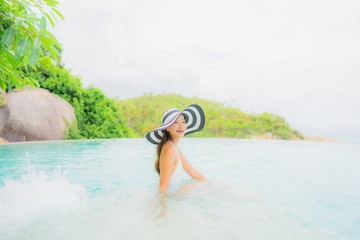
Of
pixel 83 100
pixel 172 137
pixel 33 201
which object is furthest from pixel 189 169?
pixel 83 100

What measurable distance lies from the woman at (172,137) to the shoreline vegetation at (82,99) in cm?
135

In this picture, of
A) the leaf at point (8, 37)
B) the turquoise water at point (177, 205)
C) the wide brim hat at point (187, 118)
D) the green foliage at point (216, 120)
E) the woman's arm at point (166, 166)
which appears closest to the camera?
the leaf at point (8, 37)

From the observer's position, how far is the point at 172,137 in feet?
12.3

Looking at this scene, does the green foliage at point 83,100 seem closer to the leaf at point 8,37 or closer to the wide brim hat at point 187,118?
the wide brim hat at point 187,118

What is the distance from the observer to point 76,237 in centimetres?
269

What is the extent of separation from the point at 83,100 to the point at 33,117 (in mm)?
2271

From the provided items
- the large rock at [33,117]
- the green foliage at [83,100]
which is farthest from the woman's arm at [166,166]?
the green foliage at [83,100]

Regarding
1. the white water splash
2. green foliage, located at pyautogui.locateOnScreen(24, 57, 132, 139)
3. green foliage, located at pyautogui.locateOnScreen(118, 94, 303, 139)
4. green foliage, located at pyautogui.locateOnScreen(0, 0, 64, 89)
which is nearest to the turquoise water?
the white water splash

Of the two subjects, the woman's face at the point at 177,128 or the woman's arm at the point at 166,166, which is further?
the woman's face at the point at 177,128

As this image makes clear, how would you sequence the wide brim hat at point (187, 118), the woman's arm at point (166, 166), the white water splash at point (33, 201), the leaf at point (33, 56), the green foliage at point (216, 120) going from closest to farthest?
the leaf at point (33, 56) < the white water splash at point (33, 201) < the woman's arm at point (166, 166) < the wide brim hat at point (187, 118) < the green foliage at point (216, 120)

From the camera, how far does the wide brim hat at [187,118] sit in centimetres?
363

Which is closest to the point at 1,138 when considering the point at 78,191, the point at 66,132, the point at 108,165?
the point at 66,132

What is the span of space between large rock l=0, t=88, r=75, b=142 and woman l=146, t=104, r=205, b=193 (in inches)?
318

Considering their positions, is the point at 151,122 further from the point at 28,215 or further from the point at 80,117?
the point at 28,215
